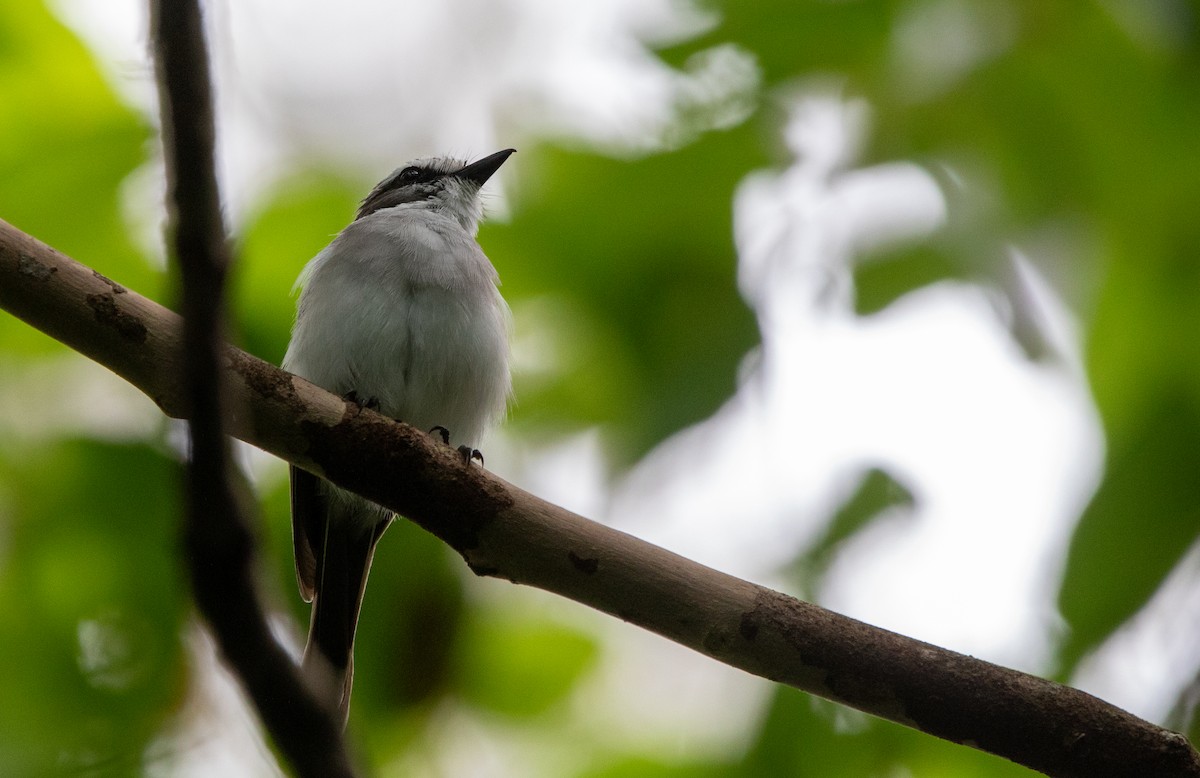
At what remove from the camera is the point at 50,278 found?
9.81 ft

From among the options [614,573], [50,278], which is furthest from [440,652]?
[50,278]

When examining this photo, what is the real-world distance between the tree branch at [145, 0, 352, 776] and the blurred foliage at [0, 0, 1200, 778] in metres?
2.35

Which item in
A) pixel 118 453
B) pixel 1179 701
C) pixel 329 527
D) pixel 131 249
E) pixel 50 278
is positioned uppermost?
pixel 50 278

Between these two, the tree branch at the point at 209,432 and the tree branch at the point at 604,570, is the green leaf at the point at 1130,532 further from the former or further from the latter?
the tree branch at the point at 209,432

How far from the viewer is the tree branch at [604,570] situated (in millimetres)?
3016

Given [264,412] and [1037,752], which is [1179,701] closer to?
A: [1037,752]

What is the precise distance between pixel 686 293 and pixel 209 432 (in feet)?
9.78

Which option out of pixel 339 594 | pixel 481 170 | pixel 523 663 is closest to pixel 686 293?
pixel 523 663

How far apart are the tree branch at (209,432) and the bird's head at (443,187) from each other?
531 centimetres

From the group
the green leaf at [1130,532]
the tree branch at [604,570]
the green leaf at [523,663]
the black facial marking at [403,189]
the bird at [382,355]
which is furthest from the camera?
the black facial marking at [403,189]

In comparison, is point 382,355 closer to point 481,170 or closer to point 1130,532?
point 481,170

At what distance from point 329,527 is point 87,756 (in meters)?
1.88

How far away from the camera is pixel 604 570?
10.3 feet


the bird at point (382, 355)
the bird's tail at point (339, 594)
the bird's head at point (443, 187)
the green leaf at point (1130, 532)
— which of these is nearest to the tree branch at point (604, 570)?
the green leaf at point (1130, 532)
